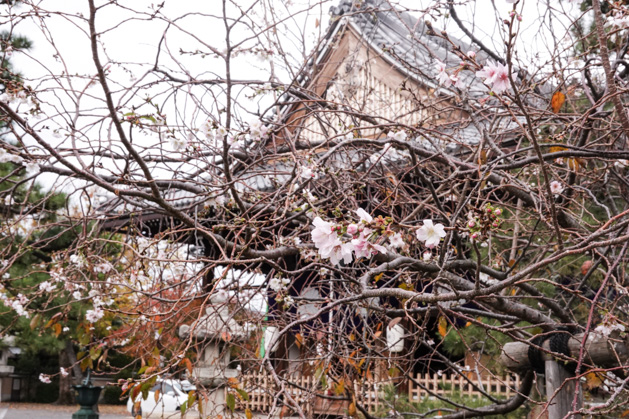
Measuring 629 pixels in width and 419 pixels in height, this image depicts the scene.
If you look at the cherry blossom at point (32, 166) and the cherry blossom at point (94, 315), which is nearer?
the cherry blossom at point (32, 166)

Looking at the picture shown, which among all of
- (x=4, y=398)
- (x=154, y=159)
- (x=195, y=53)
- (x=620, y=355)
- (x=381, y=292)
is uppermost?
(x=195, y=53)

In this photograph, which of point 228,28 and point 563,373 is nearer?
point 228,28

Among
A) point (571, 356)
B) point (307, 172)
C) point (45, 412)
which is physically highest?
point (307, 172)

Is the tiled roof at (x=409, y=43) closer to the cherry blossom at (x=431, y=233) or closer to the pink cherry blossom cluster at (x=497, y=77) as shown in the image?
the pink cherry blossom cluster at (x=497, y=77)

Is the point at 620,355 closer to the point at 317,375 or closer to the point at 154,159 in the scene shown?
the point at 317,375

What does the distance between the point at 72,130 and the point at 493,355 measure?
4386 mm

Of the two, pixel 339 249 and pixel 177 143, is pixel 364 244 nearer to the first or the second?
pixel 339 249

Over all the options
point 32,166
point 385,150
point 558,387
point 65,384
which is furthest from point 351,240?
point 65,384

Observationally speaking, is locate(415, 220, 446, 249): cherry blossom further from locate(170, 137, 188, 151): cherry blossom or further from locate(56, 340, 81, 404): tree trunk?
locate(56, 340, 81, 404): tree trunk

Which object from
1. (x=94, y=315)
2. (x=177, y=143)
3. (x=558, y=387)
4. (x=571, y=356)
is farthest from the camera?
(x=94, y=315)

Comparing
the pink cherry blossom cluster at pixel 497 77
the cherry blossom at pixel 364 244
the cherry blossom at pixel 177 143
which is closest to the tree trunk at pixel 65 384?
the cherry blossom at pixel 177 143

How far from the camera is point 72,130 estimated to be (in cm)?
234

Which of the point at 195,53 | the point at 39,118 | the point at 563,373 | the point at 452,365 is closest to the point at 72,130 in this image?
the point at 39,118

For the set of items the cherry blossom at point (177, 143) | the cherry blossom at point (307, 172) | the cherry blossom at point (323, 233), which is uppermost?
the cherry blossom at point (177, 143)
